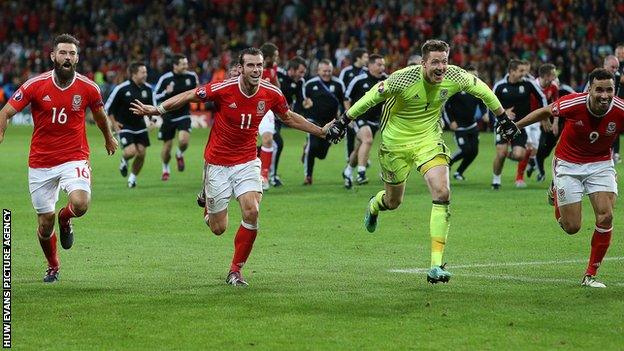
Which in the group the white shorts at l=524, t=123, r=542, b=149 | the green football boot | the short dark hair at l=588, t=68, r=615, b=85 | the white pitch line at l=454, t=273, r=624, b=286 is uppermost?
the short dark hair at l=588, t=68, r=615, b=85

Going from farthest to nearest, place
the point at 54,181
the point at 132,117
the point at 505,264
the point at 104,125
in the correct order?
the point at 132,117, the point at 505,264, the point at 104,125, the point at 54,181

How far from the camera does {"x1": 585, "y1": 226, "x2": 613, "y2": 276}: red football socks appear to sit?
436 inches

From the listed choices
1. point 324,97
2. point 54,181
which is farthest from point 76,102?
point 324,97

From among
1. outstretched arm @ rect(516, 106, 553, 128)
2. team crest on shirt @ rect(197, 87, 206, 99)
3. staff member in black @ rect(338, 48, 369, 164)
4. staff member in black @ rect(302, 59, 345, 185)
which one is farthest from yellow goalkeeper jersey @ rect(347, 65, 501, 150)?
staff member in black @ rect(338, 48, 369, 164)

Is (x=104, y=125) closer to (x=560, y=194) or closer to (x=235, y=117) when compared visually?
(x=235, y=117)

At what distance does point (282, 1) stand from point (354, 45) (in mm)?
6880

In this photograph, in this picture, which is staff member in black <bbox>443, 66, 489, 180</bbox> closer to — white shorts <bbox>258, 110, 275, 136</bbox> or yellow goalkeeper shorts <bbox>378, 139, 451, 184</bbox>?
white shorts <bbox>258, 110, 275, 136</bbox>

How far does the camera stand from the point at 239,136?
38.7 feet

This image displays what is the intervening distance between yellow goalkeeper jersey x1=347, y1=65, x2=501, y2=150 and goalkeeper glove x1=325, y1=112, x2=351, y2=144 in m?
0.12

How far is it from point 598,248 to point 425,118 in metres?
2.05

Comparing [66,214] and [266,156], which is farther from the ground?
[66,214]

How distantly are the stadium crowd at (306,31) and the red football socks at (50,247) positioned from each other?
84.6ft

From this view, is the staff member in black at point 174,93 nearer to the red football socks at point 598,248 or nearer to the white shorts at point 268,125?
the white shorts at point 268,125

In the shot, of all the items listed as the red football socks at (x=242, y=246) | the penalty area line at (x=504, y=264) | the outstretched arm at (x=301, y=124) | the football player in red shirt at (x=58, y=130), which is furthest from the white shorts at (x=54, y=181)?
the penalty area line at (x=504, y=264)
